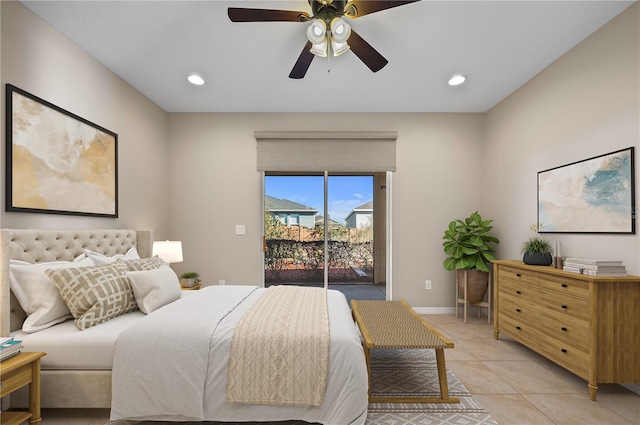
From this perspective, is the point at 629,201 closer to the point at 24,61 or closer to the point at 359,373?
the point at 359,373

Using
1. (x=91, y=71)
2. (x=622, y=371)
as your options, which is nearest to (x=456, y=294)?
(x=622, y=371)

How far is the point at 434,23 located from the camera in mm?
2533

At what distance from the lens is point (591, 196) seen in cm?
265

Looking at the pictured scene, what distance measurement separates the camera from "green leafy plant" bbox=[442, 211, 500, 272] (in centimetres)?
398

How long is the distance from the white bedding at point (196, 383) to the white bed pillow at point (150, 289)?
486 mm

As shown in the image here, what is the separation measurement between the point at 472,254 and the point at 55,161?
4.32 m

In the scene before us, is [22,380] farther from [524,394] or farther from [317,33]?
[524,394]

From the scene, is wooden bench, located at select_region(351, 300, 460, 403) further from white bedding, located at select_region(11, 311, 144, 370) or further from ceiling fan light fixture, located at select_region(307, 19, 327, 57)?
ceiling fan light fixture, located at select_region(307, 19, 327, 57)

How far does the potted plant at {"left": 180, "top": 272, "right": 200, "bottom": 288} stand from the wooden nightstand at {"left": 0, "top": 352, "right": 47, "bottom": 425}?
86.8 inches

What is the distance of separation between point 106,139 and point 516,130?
435 centimetres

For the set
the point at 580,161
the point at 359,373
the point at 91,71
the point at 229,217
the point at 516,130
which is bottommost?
the point at 359,373

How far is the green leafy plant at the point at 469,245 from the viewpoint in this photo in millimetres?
3982

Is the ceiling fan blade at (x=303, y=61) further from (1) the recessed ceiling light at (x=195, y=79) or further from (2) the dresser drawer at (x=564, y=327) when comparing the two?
(2) the dresser drawer at (x=564, y=327)

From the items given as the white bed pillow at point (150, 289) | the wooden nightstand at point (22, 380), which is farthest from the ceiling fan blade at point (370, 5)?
the wooden nightstand at point (22, 380)
